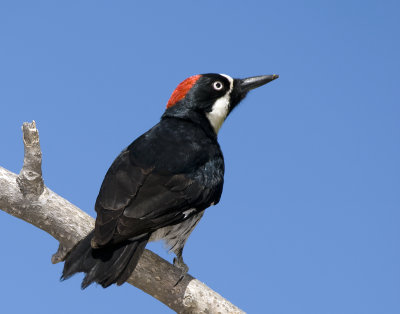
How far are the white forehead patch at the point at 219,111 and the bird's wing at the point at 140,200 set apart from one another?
983mm

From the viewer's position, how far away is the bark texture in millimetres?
4094

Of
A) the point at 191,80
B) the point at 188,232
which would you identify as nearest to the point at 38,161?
the point at 188,232

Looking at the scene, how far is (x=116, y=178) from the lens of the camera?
404cm

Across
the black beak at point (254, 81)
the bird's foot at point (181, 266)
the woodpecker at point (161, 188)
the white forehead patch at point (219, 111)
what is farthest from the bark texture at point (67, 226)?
the black beak at point (254, 81)

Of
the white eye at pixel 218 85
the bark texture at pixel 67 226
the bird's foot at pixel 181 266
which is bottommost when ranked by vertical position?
the bark texture at pixel 67 226

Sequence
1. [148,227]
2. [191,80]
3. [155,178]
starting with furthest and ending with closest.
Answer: [191,80], [155,178], [148,227]

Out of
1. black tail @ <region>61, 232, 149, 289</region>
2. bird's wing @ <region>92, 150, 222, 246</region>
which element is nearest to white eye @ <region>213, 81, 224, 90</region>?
bird's wing @ <region>92, 150, 222, 246</region>

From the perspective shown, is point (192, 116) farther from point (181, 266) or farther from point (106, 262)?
point (106, 262)

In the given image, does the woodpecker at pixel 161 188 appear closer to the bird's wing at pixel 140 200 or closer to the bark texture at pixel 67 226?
the bird's wing at pixel 140 200

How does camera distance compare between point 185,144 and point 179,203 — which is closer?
point 179,203

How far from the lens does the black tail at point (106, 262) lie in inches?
145

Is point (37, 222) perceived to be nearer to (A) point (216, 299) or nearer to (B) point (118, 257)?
(B) point (118, 257)

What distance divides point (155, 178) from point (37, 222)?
0.96 meters

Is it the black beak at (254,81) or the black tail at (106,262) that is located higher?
the black beak at (254,81)
